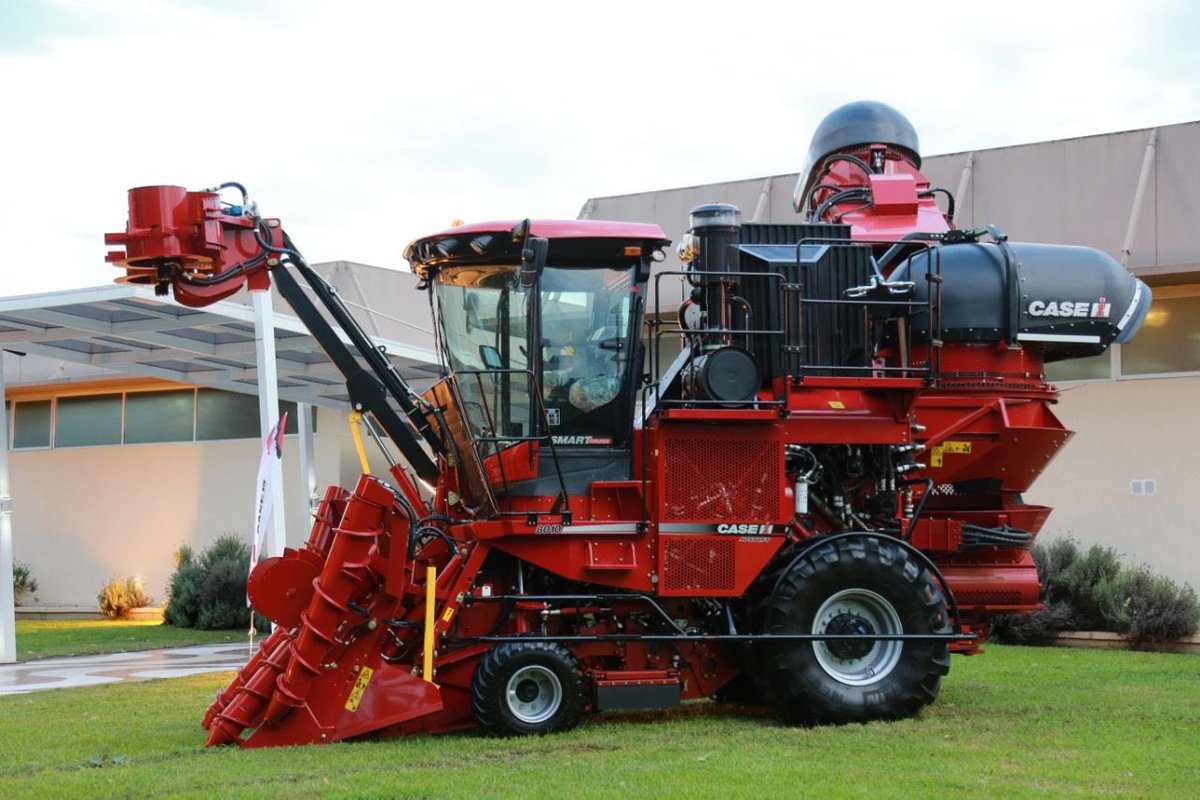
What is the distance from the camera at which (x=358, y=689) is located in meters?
9.25

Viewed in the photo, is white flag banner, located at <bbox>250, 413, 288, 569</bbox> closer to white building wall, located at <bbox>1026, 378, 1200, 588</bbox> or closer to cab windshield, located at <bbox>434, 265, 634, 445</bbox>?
cab windshield, located at <bbox>434, 265, 634, 445</bbox>

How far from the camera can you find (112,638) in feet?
68.2

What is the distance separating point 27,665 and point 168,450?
1012 centimetres

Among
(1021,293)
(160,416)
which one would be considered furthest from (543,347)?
(160,416)

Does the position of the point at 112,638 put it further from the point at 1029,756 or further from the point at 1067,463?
the point at 1029,756

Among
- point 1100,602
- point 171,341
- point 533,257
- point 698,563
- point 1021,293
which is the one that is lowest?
point 1100,602

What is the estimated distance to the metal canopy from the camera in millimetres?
15695

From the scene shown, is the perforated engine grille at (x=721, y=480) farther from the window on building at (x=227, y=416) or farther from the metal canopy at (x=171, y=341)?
the window on building at (x=227, y=416)

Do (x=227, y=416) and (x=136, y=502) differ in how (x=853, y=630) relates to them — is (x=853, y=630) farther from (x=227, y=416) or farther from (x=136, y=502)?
(x=136, y=502)

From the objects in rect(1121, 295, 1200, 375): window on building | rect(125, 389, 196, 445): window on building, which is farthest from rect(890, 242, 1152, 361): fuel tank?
rect(125, 389, 196, 445): window on building

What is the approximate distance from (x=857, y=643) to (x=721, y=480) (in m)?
1.48

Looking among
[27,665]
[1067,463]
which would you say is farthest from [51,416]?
[1067,463]

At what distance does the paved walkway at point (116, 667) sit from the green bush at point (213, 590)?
116 inches

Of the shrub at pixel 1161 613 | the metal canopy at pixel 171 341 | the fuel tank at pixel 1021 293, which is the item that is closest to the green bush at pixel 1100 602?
the shrub at pixel 1161 613
